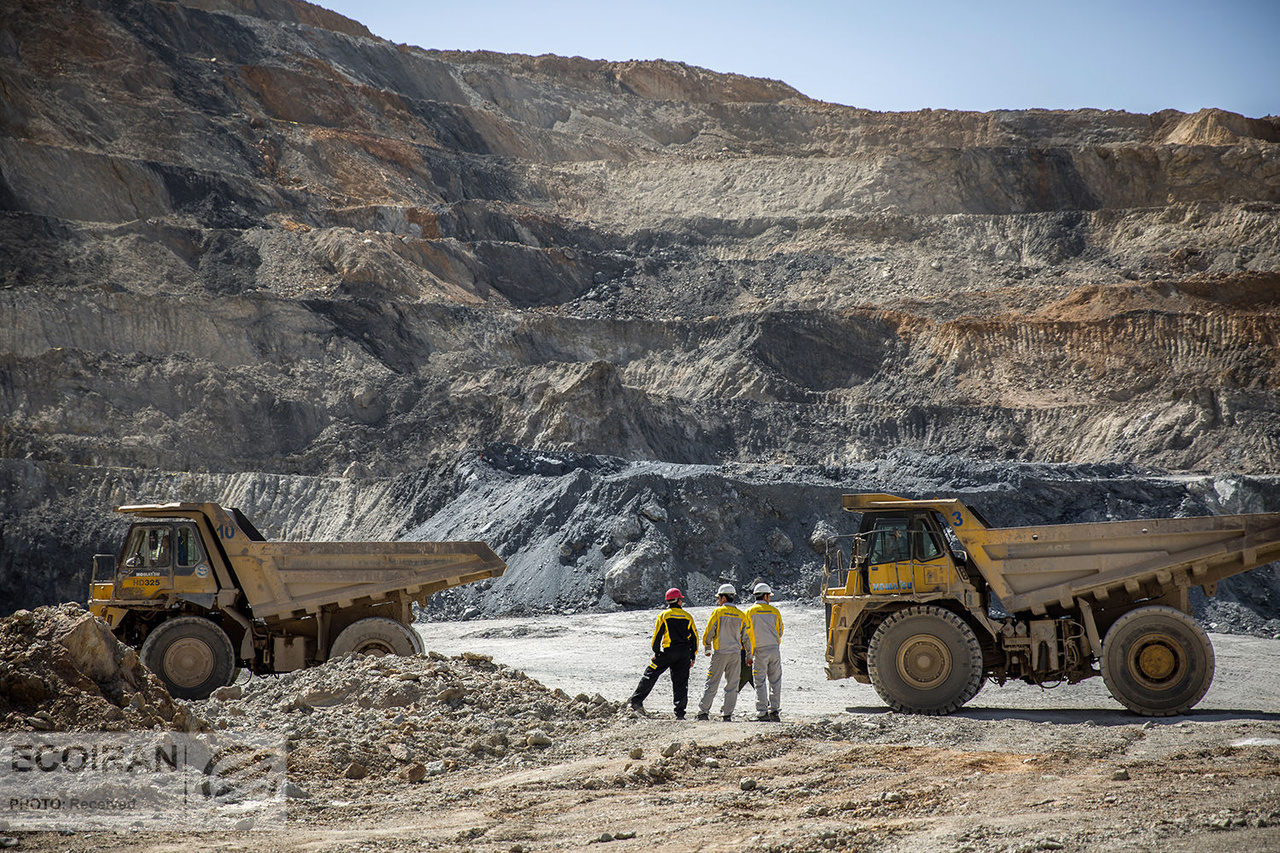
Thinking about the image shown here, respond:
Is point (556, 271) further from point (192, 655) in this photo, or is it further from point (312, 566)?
point (192, 655)

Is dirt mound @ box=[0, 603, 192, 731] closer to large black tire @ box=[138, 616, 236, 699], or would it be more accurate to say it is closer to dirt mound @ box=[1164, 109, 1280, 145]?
large black tire @ box=[138, 616, 236, 699]

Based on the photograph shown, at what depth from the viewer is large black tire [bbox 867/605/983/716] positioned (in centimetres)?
939

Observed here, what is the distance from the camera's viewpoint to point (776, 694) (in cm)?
945

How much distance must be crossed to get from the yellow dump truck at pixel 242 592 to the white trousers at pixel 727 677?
9.13ft

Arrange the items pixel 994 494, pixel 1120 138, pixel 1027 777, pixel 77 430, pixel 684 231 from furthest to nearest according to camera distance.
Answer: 1. pixel 1120 138
2. pixel 684 231
3. pixel 77 430
4. pixel 994 494
5. pixel 1027 777

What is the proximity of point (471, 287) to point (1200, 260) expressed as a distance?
2877 cm

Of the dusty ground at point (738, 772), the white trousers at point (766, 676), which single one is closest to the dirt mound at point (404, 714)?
the dusty ground at point (738, 772)

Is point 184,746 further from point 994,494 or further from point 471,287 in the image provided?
point 471,287

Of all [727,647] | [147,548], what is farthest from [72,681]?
[727,647]

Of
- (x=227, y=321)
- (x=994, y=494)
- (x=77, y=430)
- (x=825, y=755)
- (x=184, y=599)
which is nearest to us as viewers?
(x=825, y=755)

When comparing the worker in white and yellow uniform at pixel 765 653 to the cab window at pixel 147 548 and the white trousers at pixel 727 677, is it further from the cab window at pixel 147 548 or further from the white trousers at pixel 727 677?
the cab window at pixel 147 548

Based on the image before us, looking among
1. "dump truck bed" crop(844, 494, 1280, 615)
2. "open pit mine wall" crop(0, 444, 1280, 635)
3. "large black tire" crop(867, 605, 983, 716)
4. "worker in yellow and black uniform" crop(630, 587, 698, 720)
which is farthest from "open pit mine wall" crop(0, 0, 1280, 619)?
"dump truck bed" crop(844, 494, 1280, 615)

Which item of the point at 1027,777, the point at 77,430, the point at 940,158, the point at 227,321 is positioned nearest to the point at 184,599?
the point at 1027,777

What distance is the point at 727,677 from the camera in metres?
9.49
